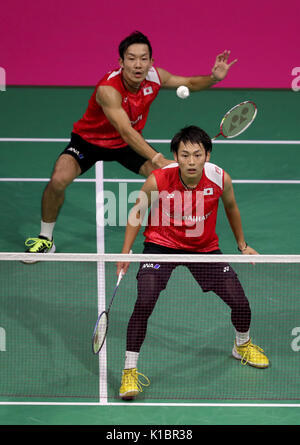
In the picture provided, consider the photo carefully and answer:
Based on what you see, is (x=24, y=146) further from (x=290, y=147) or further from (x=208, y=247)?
(x=208, y=247)

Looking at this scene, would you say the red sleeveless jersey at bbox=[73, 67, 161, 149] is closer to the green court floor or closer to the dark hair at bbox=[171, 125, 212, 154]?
the green court floor

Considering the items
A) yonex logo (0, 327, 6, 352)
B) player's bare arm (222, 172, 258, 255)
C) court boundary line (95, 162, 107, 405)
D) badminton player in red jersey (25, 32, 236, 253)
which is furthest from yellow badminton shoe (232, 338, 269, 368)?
badminton player in red jersey (25, 32, 236, 253)

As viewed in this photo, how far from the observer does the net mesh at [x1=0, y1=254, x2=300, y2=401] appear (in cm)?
475

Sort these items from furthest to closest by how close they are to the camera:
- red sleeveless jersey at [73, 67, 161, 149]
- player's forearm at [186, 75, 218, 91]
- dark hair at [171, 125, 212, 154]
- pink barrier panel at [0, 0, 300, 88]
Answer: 1. pink barrier panel at [0, 0, 300, 88]
2. player's forearm at [186, 75, 218, 91]
3. red sleeveless jersey at [73, 67, 161, 149]
4. dark hair at [171, 125, 212, 154]

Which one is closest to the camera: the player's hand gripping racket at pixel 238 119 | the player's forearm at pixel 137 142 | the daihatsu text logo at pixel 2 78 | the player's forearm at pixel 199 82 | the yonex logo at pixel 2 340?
the yonex logo at pixel 2 340

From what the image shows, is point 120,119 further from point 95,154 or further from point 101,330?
point 101,330

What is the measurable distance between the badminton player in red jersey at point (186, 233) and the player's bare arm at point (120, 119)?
912mm

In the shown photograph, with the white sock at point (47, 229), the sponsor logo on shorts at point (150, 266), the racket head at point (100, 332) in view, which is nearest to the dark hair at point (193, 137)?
the sponsor logo on shorts at point (150, 266)

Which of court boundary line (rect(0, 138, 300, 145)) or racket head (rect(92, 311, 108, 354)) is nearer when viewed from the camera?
racket head (rect(92, 311, 108, 354))

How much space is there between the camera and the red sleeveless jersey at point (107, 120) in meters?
6.25

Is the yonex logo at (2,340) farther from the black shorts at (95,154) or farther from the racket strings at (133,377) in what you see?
the black shorts at (95,154)

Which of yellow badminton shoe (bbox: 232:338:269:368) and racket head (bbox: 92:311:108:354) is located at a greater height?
racket head (bbox: 92:311:108:354)

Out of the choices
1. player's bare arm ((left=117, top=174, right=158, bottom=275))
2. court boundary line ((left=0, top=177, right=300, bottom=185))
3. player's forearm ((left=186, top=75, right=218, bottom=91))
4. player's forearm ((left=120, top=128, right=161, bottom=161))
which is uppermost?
player's forearm ((left=186, top=75, right=218, bottom=91))

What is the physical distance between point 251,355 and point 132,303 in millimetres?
1172
